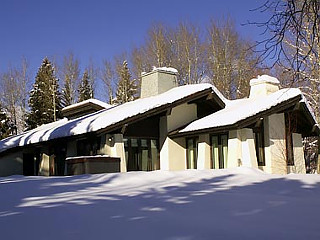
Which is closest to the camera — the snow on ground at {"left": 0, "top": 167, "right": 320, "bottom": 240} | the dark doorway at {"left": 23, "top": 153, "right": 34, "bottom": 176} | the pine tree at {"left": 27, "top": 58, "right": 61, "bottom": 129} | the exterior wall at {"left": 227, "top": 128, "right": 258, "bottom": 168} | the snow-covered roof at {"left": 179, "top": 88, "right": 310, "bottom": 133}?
the snow on ground at {"left": 0, "top": 167, "right": 320, "bottom": 240}

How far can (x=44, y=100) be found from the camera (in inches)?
1302

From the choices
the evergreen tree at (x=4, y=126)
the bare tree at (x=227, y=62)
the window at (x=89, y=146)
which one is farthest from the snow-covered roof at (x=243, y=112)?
the evergreen tree at (x=4, y=126)

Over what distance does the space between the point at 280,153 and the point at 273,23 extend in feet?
33.7

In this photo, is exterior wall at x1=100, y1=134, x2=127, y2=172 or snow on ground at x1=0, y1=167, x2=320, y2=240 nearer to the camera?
snow on ground at x1=0, y1=167, x2=320, y2=240

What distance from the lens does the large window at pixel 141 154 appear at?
614 inches

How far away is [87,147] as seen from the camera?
16.1 m

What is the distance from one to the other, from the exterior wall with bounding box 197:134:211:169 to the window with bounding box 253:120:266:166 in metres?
1.89

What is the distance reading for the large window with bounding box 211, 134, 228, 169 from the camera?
15008 millimetres

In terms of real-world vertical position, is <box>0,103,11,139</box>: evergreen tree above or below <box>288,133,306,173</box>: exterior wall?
above

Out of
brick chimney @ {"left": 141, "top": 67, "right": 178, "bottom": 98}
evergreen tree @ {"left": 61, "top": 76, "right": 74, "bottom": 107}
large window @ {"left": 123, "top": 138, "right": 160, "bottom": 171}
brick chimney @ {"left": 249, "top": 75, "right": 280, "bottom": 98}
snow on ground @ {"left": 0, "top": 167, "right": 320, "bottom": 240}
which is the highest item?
evergreen tree @ {"left": 61, "top": 76, "right": 74, "bottom": 107}

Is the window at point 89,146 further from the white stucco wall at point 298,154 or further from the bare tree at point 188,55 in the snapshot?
A: the bare tree at point 188,55

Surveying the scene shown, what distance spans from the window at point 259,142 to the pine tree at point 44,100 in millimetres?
21303

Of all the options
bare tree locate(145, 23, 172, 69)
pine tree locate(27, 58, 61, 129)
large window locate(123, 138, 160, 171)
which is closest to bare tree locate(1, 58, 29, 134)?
pine tree locate(27, 58, 61, 129)

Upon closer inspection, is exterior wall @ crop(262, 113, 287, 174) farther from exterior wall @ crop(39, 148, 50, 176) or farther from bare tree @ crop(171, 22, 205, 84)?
bare tree @ crop(171, 22, 205, 84)
